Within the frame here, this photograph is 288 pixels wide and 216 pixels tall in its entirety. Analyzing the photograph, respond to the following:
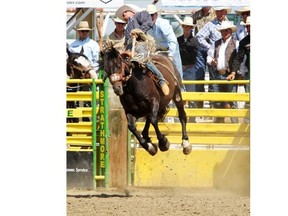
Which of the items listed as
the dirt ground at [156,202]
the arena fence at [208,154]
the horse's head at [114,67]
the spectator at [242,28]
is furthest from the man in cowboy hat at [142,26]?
the dirt ground at [156,202]

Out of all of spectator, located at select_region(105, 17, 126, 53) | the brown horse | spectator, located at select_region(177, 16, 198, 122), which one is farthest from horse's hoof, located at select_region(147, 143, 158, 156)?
spectator, located at select_region(105, 17, 126, 53)

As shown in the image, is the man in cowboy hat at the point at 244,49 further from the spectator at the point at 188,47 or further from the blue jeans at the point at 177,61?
the blue jeans at the point at 177,61

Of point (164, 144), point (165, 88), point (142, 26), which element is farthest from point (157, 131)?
point (142, 26)

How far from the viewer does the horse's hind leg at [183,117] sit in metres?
17.0

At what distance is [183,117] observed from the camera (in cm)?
1723

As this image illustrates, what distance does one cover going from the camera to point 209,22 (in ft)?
56.5

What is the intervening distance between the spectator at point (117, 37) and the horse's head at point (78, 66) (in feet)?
2.11
